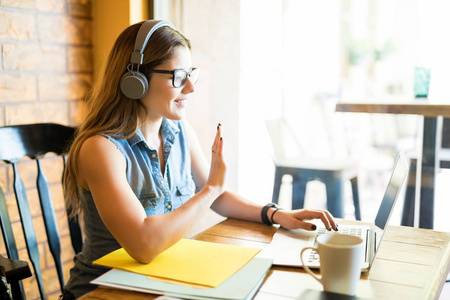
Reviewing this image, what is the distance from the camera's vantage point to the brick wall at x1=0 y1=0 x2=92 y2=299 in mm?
1782

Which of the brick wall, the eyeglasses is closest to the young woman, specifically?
the eyeglasses

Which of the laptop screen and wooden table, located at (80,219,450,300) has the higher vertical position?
the laptop screen

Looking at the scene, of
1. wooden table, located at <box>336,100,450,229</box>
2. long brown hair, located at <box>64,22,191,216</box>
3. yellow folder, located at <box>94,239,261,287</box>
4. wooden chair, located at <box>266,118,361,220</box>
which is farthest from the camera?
wooden chair, located at <box>266,118,361,220</box>

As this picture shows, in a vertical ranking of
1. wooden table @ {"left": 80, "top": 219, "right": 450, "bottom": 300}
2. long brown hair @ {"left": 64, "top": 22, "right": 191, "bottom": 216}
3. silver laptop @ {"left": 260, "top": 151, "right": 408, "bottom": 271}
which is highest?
long brown hair @ {"left": 64, "top": 22, "right": 191, "bottom": 216}

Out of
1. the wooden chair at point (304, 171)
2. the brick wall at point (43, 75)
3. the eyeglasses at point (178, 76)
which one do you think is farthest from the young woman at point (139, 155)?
the wooden chair at point (304, 171)

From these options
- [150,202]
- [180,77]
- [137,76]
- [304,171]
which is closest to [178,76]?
[180,77]

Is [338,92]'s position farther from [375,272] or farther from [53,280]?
[53,280]

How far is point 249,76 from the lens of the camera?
2078 millimetres

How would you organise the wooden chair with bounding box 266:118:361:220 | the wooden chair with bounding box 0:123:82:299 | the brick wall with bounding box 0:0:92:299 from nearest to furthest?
the wooden chair with bounding box 0:123:82:299
the brick wall with bounding box 0:0:92:299
the wooden chair with bounding box 266:118:361:220

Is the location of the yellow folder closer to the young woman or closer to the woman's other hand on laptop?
the young woman

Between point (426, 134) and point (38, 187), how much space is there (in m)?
1.37

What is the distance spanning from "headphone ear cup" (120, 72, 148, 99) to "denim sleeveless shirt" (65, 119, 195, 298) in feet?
0.38

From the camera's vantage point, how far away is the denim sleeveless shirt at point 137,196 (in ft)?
3.98

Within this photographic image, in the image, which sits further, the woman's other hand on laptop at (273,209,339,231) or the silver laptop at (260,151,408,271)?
the woman's other hand on laptop at (273,209,339,231)
